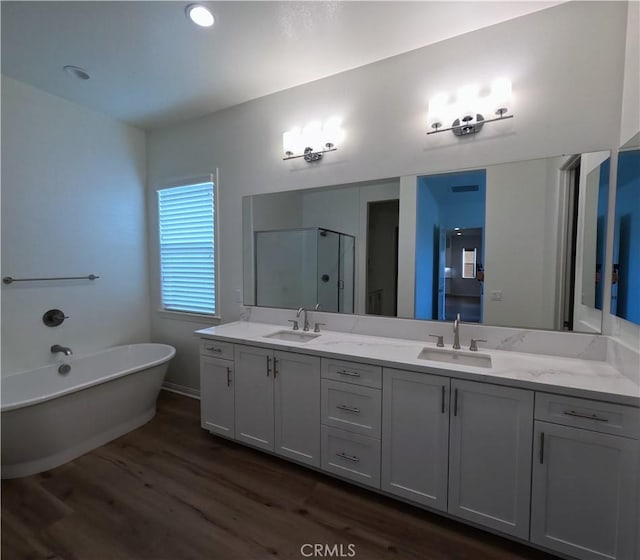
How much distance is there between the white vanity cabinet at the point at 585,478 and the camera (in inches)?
49.9

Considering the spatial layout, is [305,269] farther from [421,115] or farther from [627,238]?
[627,238]

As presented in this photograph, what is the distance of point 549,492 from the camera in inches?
55.0

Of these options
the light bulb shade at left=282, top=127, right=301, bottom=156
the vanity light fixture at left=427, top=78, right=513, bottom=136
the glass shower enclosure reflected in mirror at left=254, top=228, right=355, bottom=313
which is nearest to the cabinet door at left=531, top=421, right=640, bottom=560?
the glass shower enclosure reflected in mirror at left=254, top=228, right=355, bottom=313

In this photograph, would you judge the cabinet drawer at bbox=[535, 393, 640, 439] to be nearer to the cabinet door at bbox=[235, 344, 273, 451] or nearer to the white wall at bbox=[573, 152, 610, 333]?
the white wall at bbox=[573, 152, 610, 333]

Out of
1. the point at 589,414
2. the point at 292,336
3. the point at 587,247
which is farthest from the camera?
the point at 292,336

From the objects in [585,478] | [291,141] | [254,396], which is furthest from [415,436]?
[291,141]

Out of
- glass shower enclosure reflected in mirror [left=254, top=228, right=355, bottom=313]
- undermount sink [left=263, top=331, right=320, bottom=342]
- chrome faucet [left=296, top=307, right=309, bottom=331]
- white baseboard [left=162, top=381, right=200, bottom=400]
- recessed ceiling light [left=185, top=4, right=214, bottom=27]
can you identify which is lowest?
white baseboard [left=162, top=381, right=200, bottom=400]

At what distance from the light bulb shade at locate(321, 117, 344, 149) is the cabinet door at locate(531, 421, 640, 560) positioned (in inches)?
86.8

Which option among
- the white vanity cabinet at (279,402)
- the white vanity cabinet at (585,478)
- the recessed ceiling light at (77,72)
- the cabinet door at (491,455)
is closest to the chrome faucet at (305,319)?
the white vanity cabinet at (279,402)

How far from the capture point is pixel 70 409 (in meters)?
2.11

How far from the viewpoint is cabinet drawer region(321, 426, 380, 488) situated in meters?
1.79

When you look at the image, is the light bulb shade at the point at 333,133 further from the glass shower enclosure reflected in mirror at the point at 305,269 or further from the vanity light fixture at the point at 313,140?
the glass shower enclosure reflected in mirror at the point at 305,269

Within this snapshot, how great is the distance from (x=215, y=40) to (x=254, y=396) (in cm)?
242

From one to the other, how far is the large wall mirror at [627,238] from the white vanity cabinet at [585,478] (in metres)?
0.51
